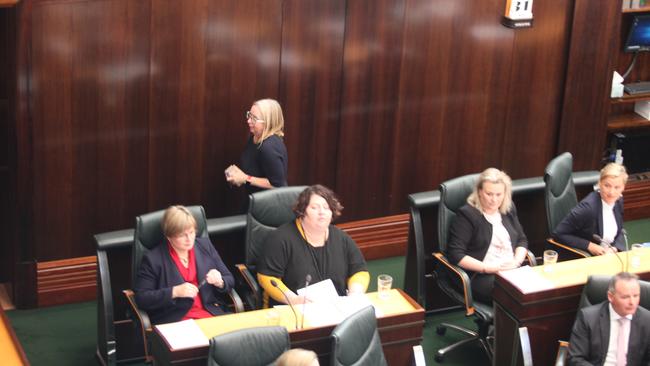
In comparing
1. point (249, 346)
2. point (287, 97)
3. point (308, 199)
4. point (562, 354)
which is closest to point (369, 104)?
point (287, 97)

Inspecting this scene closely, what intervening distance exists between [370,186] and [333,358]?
3.08 meters

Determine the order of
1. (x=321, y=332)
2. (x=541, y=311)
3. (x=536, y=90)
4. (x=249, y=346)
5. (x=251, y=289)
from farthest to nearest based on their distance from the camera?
(x=536, y=90), (x=251, y=289), (x=541, y=311), (x=321, y=332), (x=249, y=346)

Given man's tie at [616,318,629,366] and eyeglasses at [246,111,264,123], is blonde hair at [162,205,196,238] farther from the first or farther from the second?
man's tie at [616,318,629,366]

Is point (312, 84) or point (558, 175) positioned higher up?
point (312, 84)

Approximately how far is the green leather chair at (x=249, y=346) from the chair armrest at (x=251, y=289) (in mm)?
1094

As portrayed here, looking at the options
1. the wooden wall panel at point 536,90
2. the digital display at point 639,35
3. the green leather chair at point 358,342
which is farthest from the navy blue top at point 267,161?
the digital display at point 639,35

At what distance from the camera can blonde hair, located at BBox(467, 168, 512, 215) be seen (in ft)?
21.1

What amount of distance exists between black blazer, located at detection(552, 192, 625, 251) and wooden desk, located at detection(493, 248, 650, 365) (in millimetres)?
713

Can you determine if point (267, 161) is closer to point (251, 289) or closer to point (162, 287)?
point (251, 289)

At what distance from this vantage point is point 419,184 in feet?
26.4

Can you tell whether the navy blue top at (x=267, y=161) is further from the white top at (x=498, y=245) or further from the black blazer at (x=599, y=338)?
the black blazer at (x=599, y=338)

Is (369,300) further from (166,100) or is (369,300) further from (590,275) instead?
(166,100)

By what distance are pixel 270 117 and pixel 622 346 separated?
246 centimetres

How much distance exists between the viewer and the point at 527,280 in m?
5.96
